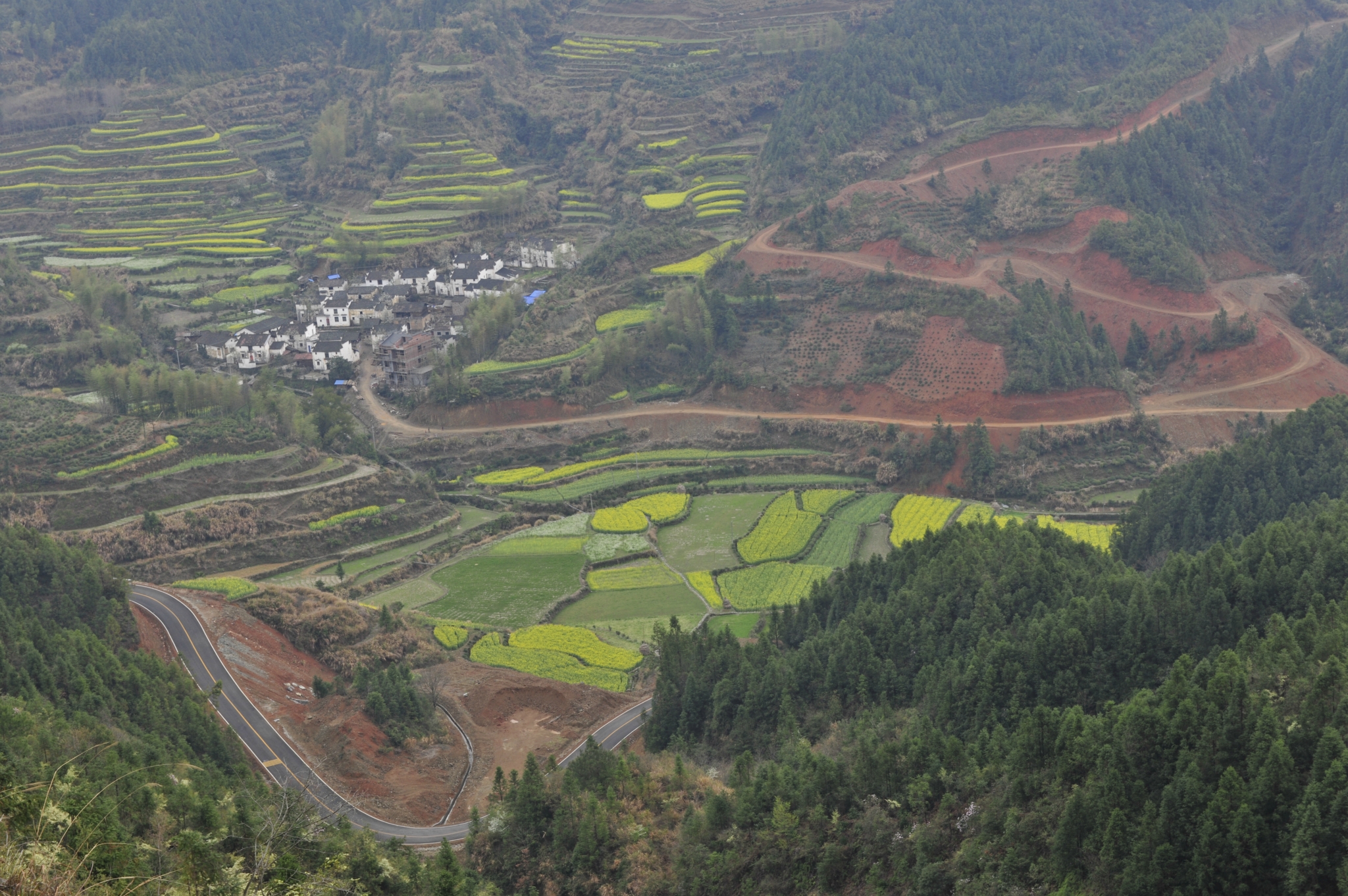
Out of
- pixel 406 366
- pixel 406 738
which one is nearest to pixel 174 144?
pixel 406 366

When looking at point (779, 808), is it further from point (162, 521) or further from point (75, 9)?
point (75, 9)

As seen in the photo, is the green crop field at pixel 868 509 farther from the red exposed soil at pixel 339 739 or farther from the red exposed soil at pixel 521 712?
the red exposed soil at pixel 339 739

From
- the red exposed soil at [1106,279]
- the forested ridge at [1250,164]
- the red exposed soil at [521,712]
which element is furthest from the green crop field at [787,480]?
the forested ridge at [1250,164]

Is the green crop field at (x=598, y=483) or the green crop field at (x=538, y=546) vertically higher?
the green crop field at (x=598, y=483)

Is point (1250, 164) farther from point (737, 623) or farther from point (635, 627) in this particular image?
point (635, 627)

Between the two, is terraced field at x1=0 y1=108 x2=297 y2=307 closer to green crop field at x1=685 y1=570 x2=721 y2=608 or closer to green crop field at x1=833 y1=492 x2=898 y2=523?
green crop field at x1=833 y1=492 x2=898 y2=523

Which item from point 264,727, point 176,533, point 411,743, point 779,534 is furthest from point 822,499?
point 264,727
